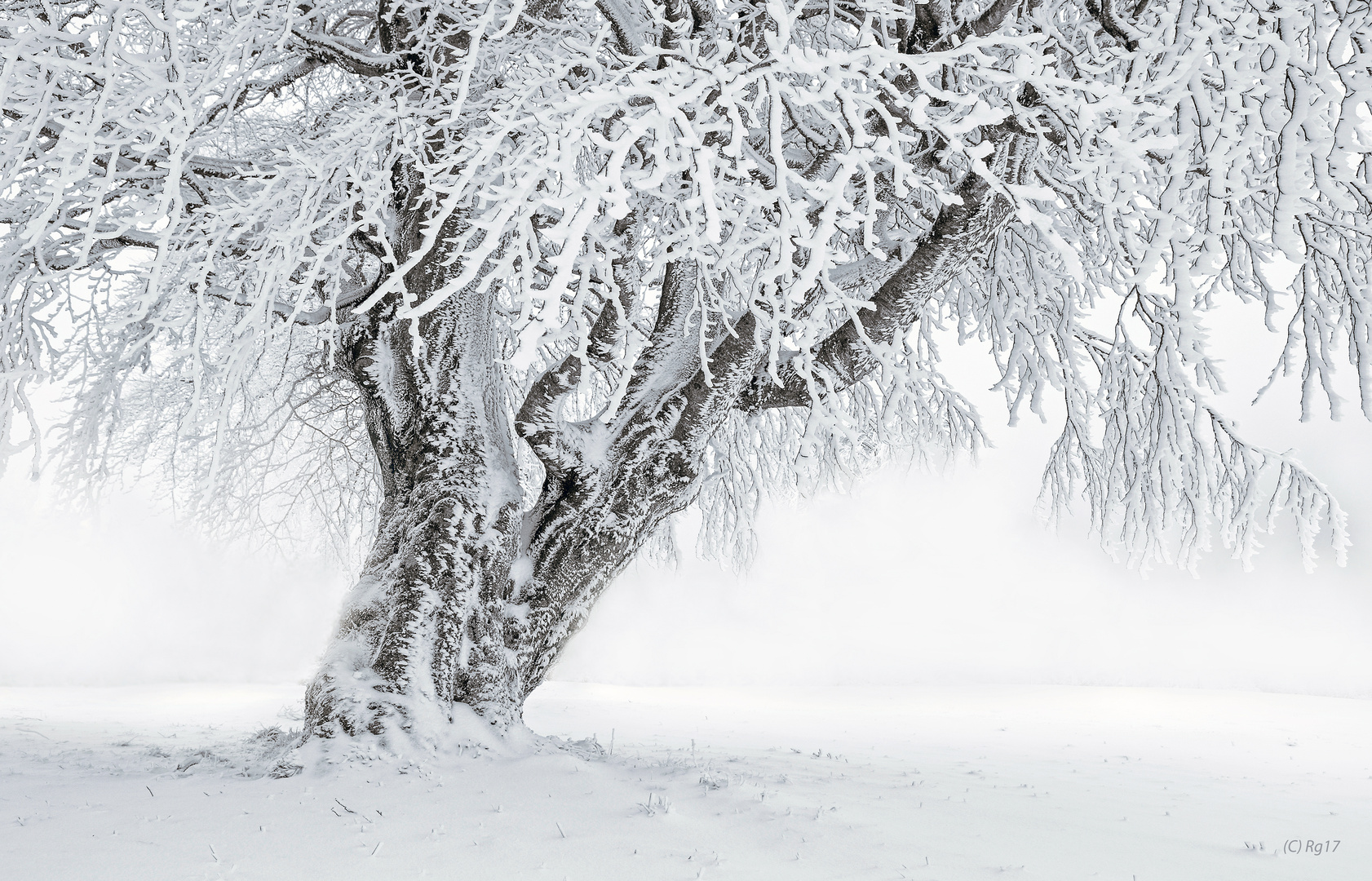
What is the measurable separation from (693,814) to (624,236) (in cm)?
303

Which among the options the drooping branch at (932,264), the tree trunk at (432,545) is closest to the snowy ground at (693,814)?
the tree trunk at (432,545)

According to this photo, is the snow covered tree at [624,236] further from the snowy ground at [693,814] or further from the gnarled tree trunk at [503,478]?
the snowy ground at [693,814]

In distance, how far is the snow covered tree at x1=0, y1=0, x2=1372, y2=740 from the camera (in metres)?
2.17

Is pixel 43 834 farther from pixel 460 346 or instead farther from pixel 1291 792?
pixel 1291 792

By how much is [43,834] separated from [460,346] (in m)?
2.80

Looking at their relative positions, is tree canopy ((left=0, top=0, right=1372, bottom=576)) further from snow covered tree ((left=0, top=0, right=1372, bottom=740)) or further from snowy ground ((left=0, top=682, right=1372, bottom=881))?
snowy ground ((left=0, top=682, right=1372, bottom=881))

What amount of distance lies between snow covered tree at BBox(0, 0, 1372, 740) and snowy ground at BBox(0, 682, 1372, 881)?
0.70m

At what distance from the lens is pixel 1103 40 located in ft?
14.3

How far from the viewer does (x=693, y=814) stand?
115 inches

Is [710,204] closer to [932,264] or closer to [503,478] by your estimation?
[932,264]

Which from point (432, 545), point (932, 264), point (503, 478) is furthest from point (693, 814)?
point (932, 264)

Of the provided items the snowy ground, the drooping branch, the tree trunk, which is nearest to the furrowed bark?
the tree trunk

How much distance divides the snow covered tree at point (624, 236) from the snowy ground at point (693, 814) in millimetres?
704

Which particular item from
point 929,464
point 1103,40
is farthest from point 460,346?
point 929,464
